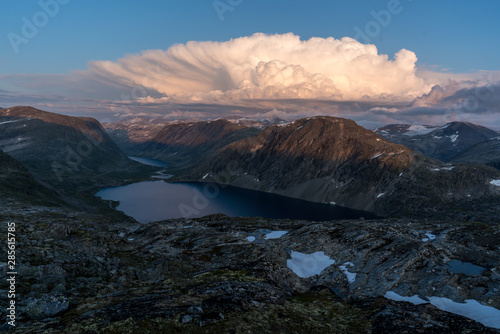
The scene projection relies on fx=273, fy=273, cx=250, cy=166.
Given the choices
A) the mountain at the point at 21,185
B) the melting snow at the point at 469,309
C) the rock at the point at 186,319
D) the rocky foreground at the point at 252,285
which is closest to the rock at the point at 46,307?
the rocky foreground at the point at 252,285

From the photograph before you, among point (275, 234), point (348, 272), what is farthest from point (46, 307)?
point (275, 234)

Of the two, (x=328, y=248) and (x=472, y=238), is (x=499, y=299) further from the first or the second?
(x=472, y=238)

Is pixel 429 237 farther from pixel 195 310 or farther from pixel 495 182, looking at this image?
pixel 495 182

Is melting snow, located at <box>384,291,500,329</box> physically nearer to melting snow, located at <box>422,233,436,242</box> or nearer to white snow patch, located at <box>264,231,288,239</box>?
melting snow, located at <box>422,233,436,242</box>

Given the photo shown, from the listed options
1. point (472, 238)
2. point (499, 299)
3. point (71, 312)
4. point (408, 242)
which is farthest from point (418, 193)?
point (71, 312)

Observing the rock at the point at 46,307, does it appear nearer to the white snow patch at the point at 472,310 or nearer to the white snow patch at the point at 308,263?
the white snow patch at the point at 308,263

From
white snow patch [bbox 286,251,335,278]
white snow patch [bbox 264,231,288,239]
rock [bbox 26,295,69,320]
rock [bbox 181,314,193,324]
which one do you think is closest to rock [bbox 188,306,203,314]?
rock [bbox 181,314,193,324]
